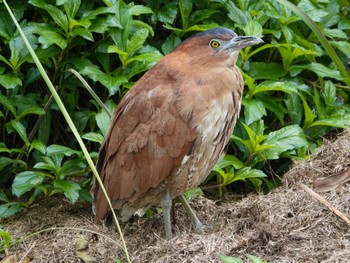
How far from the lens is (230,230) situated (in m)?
4.73

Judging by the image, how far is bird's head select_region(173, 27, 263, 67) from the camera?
481 cm

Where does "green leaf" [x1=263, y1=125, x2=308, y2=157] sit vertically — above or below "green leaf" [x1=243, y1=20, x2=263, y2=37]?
below

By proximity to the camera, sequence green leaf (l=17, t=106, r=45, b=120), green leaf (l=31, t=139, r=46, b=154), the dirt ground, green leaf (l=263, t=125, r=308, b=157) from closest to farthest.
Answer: the dirt ground, green leaf (l=31, t=139, r=46, b=154), green leaf (l=17, t=106, r=45, b=120), green leaf (l=263, t=125, r=308, b=157)

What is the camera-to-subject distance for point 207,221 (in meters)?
5.22

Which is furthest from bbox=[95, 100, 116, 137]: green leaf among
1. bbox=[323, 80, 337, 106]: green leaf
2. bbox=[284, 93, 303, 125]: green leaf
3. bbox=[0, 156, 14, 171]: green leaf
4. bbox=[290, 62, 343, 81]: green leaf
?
bbox=[323, 80, 337, 106]: green leaf

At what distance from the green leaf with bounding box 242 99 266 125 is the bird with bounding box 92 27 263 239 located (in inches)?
24.1

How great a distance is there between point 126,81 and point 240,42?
0.92m

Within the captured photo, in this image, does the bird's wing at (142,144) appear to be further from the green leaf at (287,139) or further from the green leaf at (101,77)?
the green leaf at (287,139)

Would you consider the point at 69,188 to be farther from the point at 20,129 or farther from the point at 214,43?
the point at 214,43

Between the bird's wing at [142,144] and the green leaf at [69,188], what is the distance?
197mm

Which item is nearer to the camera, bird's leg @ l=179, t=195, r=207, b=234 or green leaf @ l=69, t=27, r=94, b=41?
bird's leg @ l=179, t=195, r=207, b=234

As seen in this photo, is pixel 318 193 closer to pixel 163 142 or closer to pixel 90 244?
pixel 163 142

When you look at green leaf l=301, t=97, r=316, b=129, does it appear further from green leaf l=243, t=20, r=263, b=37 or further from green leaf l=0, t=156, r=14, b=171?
green leaf l=0, t=156, r=14, b=171

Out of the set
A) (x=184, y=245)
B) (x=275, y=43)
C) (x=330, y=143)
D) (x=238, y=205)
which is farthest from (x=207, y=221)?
(x=275, y=43)
